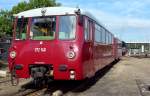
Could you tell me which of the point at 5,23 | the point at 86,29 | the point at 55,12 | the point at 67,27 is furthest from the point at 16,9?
the point at 67,27

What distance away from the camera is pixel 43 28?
15.2 meters

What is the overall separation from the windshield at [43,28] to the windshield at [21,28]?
1.07 ft

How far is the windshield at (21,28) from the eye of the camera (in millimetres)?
15477

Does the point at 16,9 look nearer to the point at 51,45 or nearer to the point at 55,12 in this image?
the point at 55,12

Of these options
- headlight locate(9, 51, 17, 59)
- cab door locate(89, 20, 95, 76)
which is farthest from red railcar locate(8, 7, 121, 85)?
cab door locate(89, 20, 95, 76)

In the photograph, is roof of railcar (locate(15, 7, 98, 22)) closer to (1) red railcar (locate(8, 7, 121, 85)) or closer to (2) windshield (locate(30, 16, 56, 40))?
(1) red railcar (locate(8, 7, 121, 85))

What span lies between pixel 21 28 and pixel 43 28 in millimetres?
961

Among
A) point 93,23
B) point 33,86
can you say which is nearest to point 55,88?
point 33,86

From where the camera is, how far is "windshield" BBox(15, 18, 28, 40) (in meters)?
15.5

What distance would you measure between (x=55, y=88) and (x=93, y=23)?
3.28m

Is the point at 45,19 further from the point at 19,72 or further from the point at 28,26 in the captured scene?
the point at 19,72

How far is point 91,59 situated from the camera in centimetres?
1670

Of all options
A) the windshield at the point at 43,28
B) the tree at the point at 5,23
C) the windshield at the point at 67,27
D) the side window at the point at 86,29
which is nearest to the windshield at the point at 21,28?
the windshield at the point at 43,28

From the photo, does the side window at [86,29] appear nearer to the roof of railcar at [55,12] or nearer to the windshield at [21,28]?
the roof of railcar at [55,12]
